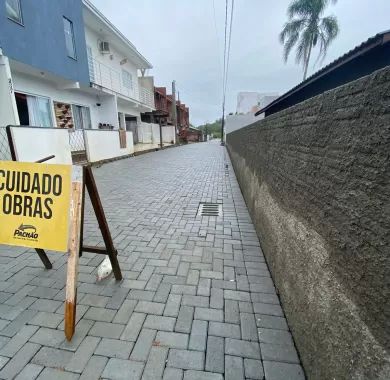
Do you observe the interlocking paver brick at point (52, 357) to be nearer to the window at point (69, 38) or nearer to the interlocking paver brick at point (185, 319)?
the interlocking paver brick at point (185, 319)

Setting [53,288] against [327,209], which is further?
[53,288]

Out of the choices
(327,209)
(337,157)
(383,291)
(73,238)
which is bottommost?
(73,238)

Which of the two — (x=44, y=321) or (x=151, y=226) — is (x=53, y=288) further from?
(x=151, y=226)

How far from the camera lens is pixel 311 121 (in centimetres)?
168

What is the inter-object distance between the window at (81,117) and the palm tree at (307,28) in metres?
17.0

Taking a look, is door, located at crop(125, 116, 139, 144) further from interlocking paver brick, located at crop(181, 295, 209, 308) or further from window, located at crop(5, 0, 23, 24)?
interlocking paver brick, located at crop(181, 295, 209, 308)

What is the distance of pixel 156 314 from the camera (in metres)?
2.10

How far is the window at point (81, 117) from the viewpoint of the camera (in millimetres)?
12172

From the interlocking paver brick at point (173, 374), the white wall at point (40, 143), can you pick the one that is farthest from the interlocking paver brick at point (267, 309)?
the white wall at point (40, 143)

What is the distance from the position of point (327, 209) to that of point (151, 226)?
3117mm

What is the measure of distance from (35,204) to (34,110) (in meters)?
9.64

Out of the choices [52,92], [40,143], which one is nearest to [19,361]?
[40,143]

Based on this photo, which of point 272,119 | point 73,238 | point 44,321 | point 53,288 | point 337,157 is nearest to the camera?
point 337,157

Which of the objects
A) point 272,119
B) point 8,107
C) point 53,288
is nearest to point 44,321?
point 53,288
